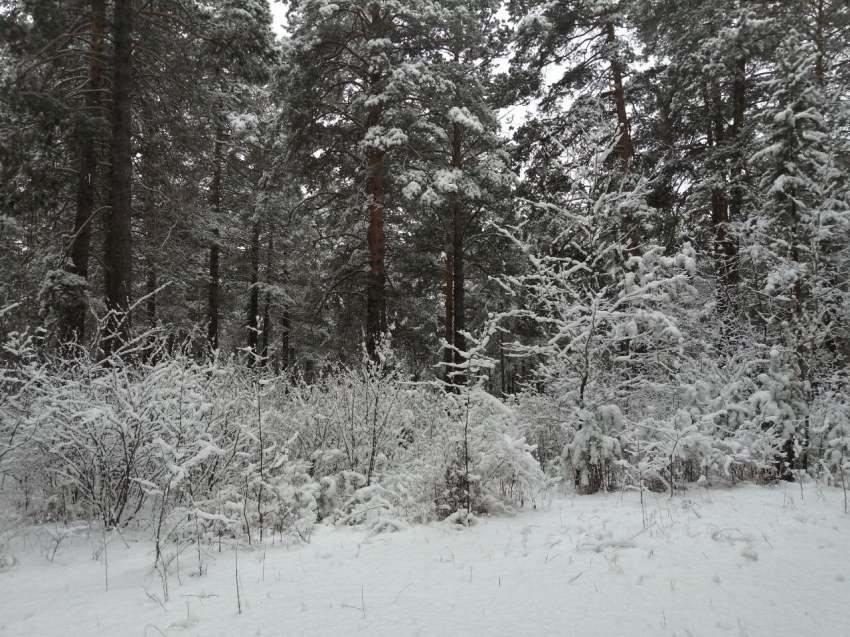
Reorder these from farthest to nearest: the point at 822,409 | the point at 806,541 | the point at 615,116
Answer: the point at 615,116 < the point at 822,409 < the point at 806,541

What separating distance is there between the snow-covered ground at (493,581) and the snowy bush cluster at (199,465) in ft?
0.99

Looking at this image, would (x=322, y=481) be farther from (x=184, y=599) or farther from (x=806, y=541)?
(x=806, y=541)

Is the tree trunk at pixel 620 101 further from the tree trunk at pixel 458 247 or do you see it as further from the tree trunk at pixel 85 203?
the tree trunk at pixel 85 203

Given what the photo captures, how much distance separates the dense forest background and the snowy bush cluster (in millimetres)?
47

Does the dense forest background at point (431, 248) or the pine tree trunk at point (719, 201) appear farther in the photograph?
the pine tree trunk at point (719, 201)

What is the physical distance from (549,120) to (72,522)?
12255 millimetres

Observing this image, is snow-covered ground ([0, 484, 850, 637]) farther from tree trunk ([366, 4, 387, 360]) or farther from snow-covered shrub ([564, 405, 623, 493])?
tree trunk ([366, 4, 387, 360])

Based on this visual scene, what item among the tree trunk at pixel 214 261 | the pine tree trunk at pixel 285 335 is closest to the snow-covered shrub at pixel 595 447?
the tree trunk at pixel 214 261

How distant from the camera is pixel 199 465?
4527 millimetres

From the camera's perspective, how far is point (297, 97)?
10.6 metres

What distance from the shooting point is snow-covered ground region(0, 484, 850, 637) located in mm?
2559

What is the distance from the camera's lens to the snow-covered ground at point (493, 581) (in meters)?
2.56

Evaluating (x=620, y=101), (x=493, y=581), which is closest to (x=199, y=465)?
(x=493, y=581)

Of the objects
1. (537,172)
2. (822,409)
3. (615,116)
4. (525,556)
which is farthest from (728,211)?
(525,556)
